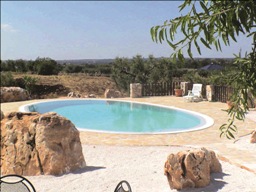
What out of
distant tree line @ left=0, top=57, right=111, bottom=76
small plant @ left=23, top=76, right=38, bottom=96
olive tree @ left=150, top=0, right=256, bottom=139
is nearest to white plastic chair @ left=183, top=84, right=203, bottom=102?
small plant @ left=23, top=76, right=38, bottom=96

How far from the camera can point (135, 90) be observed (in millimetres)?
19922

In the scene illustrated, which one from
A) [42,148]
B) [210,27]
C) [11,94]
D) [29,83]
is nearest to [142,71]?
[29,83]

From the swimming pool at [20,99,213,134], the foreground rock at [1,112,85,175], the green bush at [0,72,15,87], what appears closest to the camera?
the foreground rock at [1,112,85,175]

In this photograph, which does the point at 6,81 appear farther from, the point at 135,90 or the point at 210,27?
the point at 210,27

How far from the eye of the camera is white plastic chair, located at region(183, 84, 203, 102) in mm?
17344

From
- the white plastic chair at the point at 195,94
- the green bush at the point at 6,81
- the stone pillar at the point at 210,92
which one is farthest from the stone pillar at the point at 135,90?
the green bush at the point at 6,81

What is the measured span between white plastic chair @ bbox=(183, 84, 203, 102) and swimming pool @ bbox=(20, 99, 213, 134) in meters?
1.89

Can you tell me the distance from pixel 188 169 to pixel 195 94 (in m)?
13.0

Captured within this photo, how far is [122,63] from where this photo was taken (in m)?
26.9

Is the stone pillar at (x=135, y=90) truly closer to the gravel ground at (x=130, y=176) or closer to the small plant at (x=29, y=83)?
the small plant at (x=29, y=83)

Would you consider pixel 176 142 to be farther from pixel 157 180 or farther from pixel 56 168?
pixel 56 168

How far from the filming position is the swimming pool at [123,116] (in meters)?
12.1

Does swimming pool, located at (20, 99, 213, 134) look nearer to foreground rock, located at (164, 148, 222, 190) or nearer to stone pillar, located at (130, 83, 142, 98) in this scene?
stone pillar, located at (130, 83, 142, 98)

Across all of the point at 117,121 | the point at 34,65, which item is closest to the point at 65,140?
the point at 117,121
